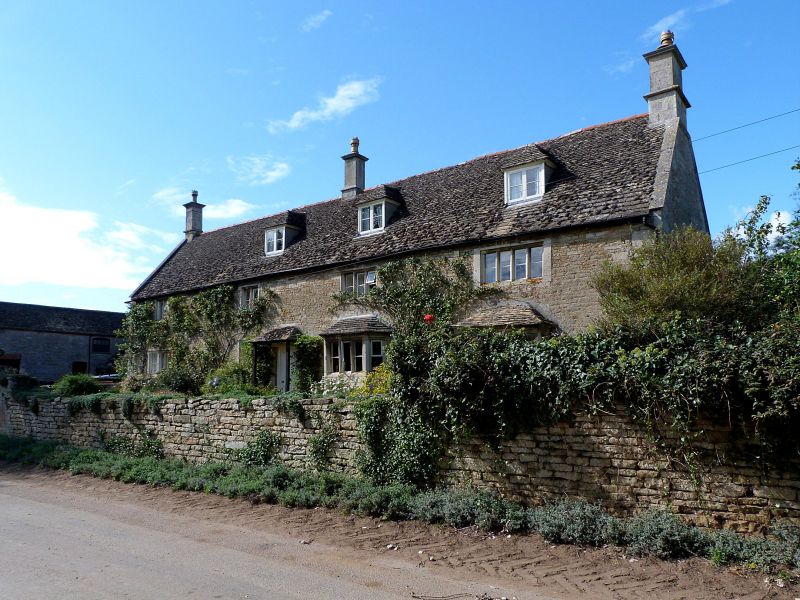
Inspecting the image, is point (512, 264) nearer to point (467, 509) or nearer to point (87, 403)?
point (467, 509)

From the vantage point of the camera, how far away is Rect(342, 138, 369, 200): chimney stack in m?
25.8

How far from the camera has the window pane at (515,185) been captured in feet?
60.3

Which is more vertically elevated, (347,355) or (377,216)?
(377,216)

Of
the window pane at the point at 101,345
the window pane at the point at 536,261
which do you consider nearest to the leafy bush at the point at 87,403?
the window pane at the point at 536,261

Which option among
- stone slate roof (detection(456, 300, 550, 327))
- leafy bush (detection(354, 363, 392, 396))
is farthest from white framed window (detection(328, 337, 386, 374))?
leafy bush (detection(354, 363, 392, 396))

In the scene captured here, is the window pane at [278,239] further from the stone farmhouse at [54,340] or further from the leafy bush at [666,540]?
the leafy bush at [666,540]

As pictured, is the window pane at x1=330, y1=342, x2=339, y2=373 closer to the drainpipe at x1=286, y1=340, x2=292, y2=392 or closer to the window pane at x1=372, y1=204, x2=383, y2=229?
the drainpipe at x1=286, y1=340, x2=292, y2=392

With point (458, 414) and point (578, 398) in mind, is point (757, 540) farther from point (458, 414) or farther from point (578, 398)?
point (458, 414)

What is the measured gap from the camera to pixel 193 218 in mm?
33250

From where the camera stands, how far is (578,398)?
8.70 metres

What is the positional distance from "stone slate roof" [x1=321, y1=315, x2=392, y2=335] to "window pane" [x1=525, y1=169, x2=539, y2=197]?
6.11 metres

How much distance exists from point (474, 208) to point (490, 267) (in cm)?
253

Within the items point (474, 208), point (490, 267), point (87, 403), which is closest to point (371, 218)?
point (474, 208)

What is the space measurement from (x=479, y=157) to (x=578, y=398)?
1522cm
